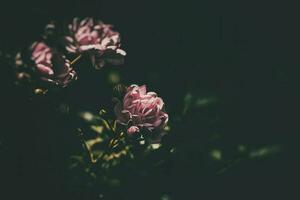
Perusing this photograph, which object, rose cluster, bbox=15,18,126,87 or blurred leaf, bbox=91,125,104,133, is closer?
rose cluster, bbox=15,18,126,87

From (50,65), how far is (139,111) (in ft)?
0.98

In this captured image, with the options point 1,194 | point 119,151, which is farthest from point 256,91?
point 1,194

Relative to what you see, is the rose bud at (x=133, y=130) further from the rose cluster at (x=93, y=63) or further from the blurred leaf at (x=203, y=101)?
the blurred leaf at (x=203, y=101)

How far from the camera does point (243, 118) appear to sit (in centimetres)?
275

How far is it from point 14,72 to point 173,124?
2.27ft

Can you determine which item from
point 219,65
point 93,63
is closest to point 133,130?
point 93,63

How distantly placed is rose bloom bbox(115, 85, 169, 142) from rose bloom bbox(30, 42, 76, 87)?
18cm

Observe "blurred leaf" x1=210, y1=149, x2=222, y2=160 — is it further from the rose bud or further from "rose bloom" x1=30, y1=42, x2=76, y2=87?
"rose bloom" x1=30, y1=42, x2=76, y2=87

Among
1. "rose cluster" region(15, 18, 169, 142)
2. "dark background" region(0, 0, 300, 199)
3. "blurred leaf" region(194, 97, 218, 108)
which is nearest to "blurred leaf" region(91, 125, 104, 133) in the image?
"dark background" region(0, 0, 300, 199)

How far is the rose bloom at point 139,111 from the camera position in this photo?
158 cm

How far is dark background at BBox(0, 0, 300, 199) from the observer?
199 cm

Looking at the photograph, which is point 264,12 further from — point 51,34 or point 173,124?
point 51,34

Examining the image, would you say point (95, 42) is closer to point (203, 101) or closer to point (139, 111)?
point (139, 111)

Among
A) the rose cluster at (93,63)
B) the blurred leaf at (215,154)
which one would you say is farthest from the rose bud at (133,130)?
the blurred leaf at (215,154)
